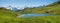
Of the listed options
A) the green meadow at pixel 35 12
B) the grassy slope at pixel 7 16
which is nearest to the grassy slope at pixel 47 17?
the green meadow at pixel 35 12

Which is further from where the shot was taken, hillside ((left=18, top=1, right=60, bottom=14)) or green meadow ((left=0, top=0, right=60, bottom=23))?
hillside ((left=18, top=1, right=60, bottom=14))

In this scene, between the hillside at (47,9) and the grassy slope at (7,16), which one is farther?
the hillside at (47,9)

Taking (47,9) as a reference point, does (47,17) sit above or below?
below

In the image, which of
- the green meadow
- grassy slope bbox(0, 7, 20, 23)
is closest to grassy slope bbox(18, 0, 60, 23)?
the green meadow

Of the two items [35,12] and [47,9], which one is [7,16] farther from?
[47,9]

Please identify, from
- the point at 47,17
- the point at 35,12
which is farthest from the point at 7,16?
the point at 47,17

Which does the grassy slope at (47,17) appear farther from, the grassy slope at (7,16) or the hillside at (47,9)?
the grassy slope at (7,16)

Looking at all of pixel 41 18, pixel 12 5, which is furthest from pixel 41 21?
pixel 12 5

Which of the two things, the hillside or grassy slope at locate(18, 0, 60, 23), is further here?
the hillside

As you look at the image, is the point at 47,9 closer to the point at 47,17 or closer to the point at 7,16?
the point at 47,17

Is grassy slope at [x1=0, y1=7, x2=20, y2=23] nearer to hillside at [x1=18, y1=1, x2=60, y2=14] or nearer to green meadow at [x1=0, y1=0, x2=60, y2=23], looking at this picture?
green meadow at [x1=0, y1=0, x2=60, y2=23]

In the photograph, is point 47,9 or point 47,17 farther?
point 47,9

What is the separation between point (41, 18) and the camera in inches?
122

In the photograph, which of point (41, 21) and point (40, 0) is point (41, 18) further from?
point (40, 0)
